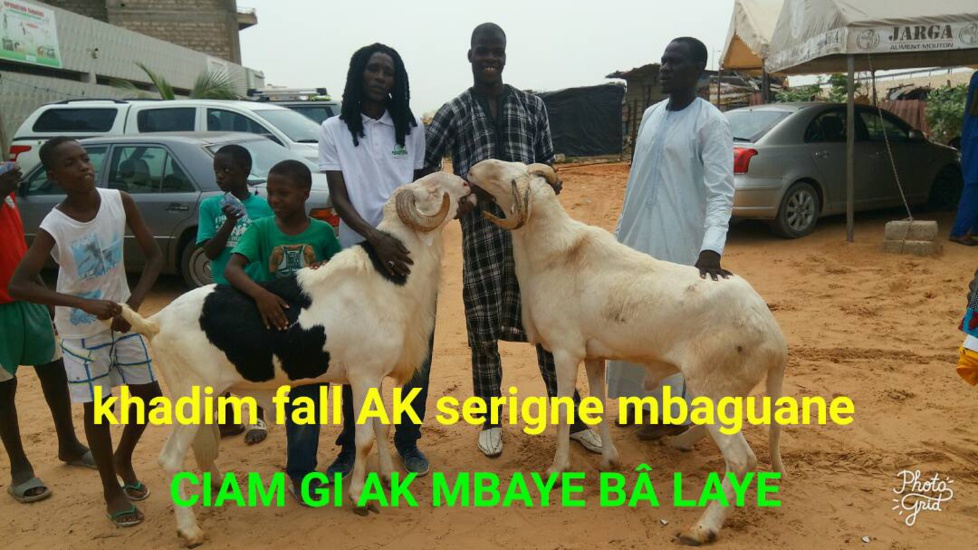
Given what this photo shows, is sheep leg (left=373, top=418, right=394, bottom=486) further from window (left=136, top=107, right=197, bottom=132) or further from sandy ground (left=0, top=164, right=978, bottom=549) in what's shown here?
window (left=136, top=107, right=197, bottom=132)

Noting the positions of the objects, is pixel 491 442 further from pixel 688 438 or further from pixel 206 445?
pixel 206 445

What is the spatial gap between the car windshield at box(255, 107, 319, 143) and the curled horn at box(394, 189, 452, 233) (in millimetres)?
8212

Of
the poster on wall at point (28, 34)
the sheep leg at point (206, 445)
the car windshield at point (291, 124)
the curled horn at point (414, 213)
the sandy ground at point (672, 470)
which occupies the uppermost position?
the poster on wall at point (28, 34)

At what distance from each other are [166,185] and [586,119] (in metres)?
18.9

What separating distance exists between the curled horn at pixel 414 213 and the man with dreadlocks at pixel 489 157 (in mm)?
414

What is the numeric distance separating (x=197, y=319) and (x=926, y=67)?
48.5ft

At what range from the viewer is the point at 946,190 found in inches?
478

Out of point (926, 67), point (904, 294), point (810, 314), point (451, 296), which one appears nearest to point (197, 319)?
point (451, 296)

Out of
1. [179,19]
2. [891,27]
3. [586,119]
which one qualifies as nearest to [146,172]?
[891,27]

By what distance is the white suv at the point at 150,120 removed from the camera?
11.3 metres

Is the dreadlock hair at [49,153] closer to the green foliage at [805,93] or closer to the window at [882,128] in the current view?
the window at [882,128]

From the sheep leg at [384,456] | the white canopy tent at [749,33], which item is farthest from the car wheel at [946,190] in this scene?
the sheep leg at [384,456]

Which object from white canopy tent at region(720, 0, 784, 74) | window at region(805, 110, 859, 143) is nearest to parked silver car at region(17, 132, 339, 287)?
window at region(805, 110, 859, 143)

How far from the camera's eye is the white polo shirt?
3.95 metres
